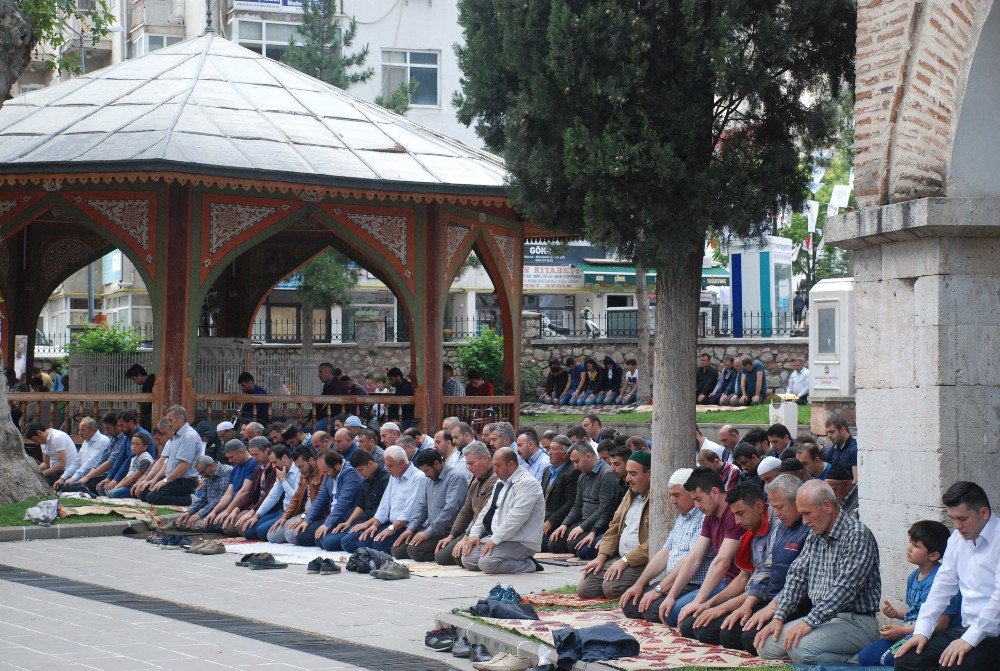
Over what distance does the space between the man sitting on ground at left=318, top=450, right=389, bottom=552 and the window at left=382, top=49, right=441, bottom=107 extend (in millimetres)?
29236

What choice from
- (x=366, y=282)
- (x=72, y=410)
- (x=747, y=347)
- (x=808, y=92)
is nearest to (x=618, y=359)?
(x=747, y=347)

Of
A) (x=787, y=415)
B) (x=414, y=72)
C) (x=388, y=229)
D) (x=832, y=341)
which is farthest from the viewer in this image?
(x=414, y=72)

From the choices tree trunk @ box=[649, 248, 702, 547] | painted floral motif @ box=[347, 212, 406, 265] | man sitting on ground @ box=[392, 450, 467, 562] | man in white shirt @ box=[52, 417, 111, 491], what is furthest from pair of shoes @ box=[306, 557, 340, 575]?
painted floral motif @ box=[347, 212, 406, 265]

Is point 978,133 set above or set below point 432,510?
above

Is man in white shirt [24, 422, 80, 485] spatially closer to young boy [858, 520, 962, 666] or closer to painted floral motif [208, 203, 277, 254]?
painted floral motif [208, 203, 277, 254]

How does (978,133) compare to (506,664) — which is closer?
(506,664)

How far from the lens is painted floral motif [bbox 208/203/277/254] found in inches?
770

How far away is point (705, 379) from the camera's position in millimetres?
28922

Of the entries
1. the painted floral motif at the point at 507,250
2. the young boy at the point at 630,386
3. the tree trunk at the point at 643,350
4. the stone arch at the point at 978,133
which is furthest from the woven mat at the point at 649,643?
the tree trunk at the point at 643,350

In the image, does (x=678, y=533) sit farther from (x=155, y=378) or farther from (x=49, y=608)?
(x=155, y=378)

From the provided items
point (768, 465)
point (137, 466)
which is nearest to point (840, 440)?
point (768, 465)

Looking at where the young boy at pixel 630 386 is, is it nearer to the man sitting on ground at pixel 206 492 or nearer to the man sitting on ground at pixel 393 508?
the man sitting on ground at pixel 206 492

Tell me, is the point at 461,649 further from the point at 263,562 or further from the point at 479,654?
the point at 263,562

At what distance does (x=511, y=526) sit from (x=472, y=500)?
0.95 m
